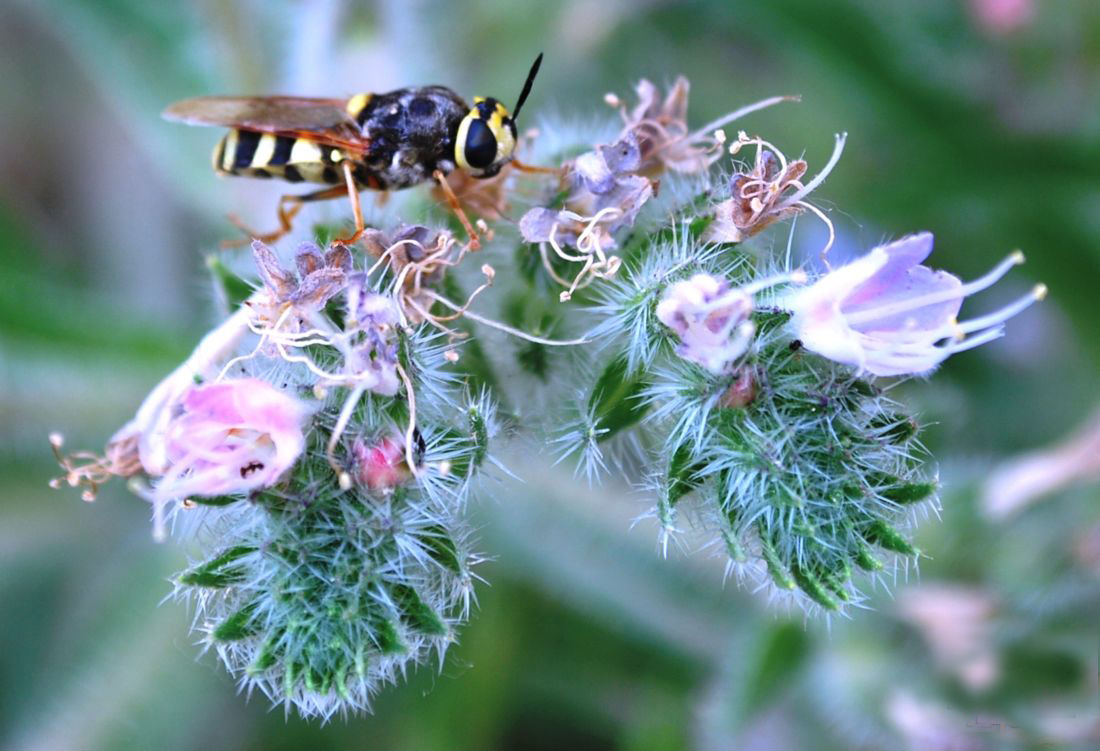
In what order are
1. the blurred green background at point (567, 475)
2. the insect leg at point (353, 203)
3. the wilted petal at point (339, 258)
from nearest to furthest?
1. the wilted petal at point (339, 258)
2. the insect leg at point (353, 203)
3. the blurred green background at point (567, 475)

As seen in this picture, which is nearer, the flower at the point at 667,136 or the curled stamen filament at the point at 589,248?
the curled stamen filament at the point at 589,248

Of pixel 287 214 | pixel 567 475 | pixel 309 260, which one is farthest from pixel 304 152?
pixel 567 475

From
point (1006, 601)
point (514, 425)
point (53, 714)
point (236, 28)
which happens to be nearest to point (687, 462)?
point (514, 425)

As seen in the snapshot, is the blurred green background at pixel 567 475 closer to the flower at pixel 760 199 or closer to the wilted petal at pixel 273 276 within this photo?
the flower at pixel 760 199

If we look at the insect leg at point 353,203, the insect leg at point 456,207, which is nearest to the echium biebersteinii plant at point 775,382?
the insect leg at point 456,207

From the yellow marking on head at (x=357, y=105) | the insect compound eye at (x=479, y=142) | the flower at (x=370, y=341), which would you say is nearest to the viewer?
the flower at (x=370, y=341)

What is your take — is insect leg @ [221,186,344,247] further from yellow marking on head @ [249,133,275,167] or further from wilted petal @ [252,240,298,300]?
wilted petal @ [252,240,298,300]

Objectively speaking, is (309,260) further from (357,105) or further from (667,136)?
(667,136)
